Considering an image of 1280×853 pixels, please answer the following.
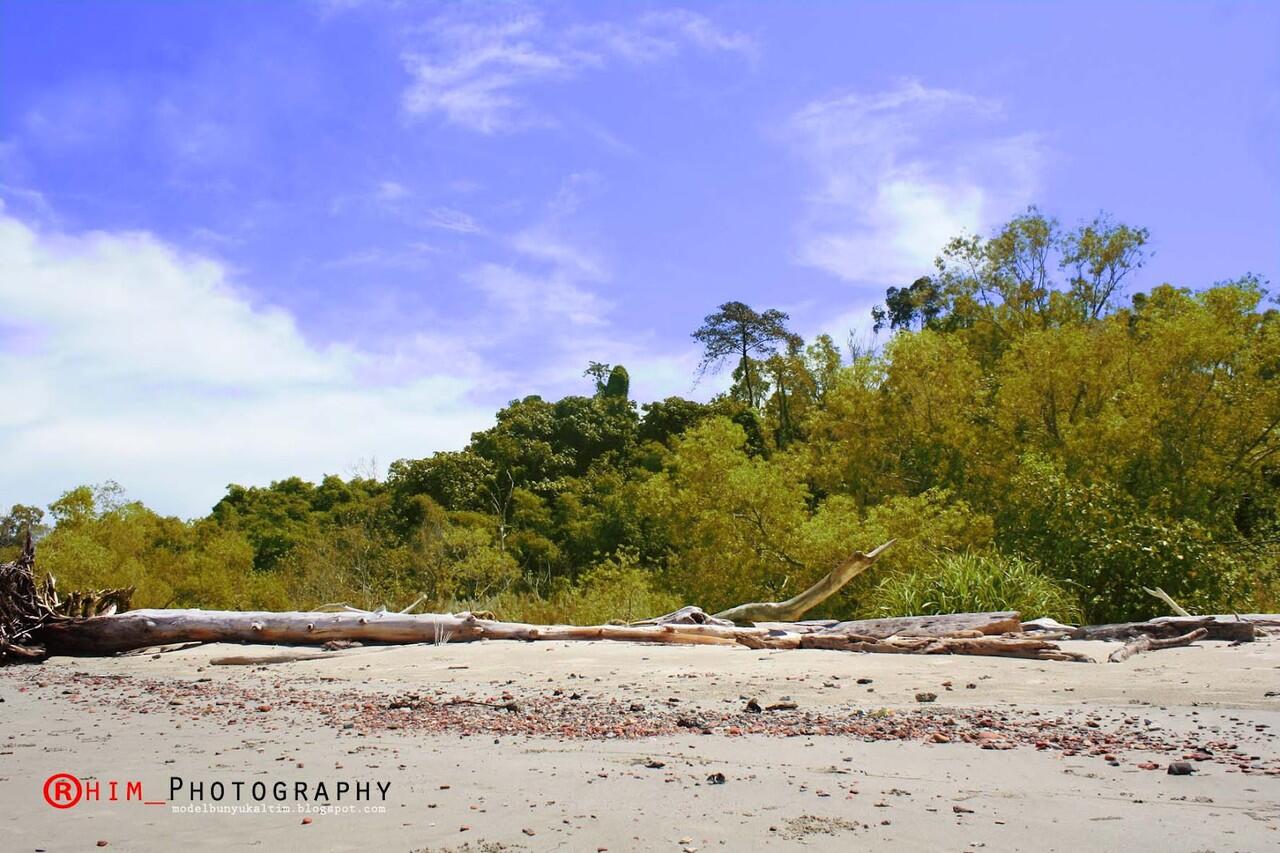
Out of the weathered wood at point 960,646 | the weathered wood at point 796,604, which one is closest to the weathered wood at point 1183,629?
the weathered wood at point 960,646

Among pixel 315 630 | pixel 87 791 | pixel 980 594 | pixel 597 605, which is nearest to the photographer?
pixel 87 791

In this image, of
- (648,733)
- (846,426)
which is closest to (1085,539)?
(846,426)

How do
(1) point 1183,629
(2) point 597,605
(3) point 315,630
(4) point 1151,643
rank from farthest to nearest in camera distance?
(2) point 597,605 → (3) point 315,630 → (1) point 1183,629 → (4) point 1151,643

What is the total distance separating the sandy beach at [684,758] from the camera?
3203 mm

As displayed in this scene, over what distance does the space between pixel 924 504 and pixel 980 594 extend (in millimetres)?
5526

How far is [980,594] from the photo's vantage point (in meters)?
11.3

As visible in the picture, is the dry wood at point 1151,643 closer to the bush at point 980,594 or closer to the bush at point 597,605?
the bush at point 980,594

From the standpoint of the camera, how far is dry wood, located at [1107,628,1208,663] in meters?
7.48

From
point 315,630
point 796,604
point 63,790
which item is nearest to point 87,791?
point 63,790

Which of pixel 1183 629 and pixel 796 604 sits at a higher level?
pixel 796 604

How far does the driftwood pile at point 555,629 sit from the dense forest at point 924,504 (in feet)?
7.28

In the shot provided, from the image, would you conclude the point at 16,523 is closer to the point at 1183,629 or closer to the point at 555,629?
the point at 555,629

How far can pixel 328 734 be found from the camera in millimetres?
5188

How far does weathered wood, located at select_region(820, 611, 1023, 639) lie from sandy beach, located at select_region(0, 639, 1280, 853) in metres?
0.97
